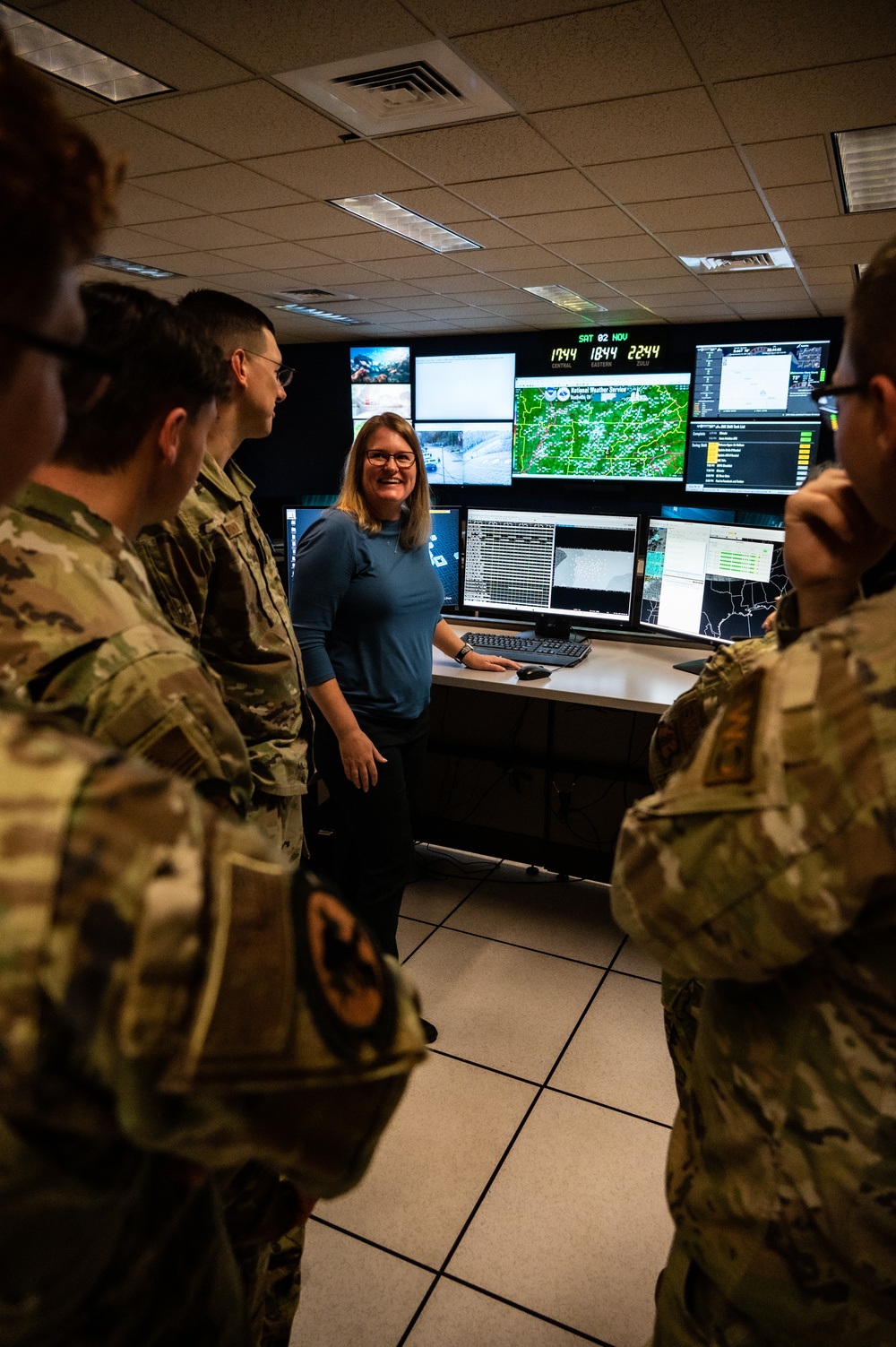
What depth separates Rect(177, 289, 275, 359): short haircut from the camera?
5.98 feet

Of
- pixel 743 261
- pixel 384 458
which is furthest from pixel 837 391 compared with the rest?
pixel 743 261

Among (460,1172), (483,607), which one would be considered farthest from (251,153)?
(460,1172)

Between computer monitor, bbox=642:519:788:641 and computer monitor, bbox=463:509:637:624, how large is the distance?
12 centimetres

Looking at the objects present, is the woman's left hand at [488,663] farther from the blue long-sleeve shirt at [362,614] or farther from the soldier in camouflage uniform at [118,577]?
the soldier in camouflage uniform at [118,577]

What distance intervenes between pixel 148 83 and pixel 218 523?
1.91 metres

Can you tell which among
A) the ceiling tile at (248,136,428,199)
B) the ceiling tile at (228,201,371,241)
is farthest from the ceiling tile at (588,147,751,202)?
the ceiling tile at (228,201,371,241)

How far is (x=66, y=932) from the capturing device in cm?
38

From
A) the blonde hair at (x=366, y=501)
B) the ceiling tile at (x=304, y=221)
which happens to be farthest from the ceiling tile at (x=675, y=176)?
the blonde hair at (x=366, y=501)

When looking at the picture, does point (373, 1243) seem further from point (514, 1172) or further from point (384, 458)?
point (384, 458)

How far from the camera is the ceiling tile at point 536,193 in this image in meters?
3.21

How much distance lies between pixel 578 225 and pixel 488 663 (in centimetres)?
232

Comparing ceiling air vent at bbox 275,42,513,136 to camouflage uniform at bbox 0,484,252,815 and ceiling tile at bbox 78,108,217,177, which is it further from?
camouflage uniform at bbox 0,484,252,815

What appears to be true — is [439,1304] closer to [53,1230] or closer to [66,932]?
[53,1230]

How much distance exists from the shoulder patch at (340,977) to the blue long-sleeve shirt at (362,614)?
1.68 metres
